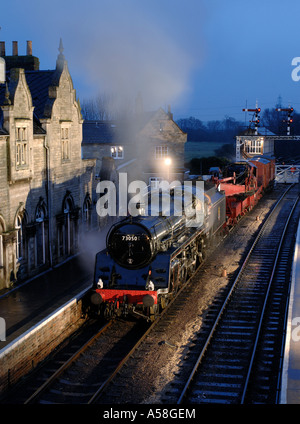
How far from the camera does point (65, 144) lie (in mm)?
22000

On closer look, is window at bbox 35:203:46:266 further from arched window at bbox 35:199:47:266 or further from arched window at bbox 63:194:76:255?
arched window at bbox 63:194:76:255

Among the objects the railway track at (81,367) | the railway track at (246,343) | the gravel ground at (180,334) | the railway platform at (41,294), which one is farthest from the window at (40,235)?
the railway track at (246,343)

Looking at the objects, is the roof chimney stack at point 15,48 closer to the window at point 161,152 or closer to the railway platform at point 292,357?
the railway platform at point 292,357

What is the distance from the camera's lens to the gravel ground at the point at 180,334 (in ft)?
38.2

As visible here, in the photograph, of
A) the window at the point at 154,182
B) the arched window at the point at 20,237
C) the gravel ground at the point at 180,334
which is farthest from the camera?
the window at the point at 154,182

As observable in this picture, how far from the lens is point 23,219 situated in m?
19.0

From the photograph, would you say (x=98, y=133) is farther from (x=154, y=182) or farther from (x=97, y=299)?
(x=97, y=299)

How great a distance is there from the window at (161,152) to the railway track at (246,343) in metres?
21.0

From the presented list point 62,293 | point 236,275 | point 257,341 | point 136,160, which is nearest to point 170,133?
point 136,160

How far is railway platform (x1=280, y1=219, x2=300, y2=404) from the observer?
10.4 m

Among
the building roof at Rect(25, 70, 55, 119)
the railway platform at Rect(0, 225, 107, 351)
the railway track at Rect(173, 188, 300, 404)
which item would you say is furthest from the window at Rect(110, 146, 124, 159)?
the railway track at Rect(173, 188, 300, 404)

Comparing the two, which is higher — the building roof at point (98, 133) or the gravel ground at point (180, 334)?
the building roof at point (98, 133)

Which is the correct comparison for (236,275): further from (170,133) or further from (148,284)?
(170,133)
